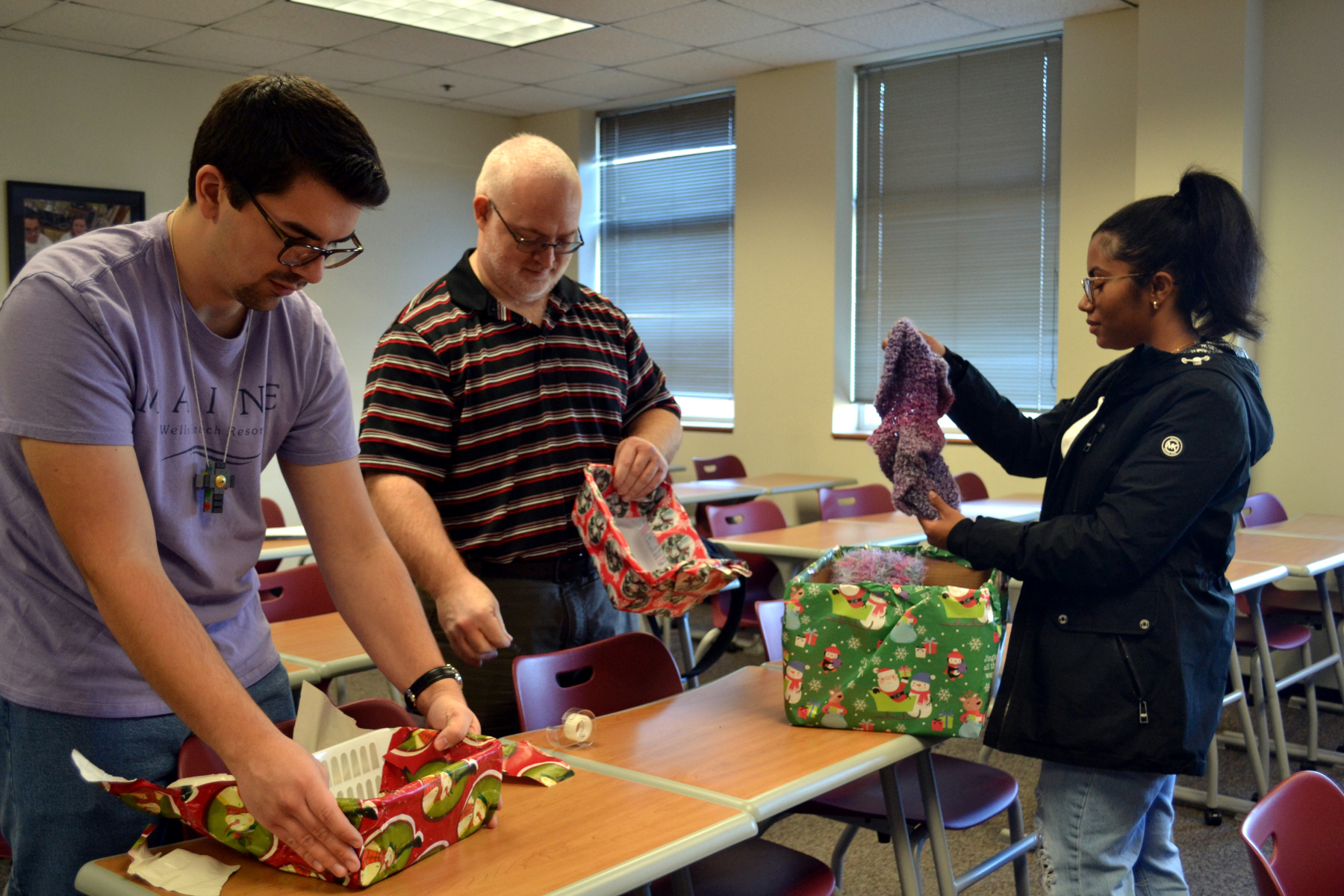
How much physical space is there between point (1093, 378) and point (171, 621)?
1561mm

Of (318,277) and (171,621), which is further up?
(318,277)

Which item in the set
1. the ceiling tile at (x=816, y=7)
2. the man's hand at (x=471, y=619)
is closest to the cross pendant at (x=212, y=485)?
the man's hand at (x=471, y=619)

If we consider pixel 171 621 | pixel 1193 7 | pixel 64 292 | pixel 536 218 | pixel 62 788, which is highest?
pixel 1193 7

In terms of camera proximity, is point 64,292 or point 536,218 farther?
point 536,218

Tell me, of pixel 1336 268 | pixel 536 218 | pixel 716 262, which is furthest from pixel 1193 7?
pixel 536 218

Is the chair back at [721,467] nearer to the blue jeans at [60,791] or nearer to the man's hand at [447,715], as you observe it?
the man's hand at [447,715]

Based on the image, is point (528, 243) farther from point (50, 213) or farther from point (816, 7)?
point (50, 213)

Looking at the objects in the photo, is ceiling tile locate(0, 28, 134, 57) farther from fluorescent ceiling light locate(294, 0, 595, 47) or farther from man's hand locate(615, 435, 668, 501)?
man's hand locate(615, 435, 668, 501)

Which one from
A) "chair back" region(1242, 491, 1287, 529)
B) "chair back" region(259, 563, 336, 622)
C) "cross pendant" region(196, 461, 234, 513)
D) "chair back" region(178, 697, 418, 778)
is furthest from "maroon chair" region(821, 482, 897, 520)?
"cross pendant" region(196, 461, 234, 513)

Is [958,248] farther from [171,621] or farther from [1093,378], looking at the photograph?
[171,621]

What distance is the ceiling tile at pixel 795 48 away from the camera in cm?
567

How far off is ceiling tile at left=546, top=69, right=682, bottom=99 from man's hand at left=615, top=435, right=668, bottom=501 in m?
4.96

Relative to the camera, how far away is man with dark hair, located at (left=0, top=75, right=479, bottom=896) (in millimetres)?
1127

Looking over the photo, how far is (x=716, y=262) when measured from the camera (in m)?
7.08
